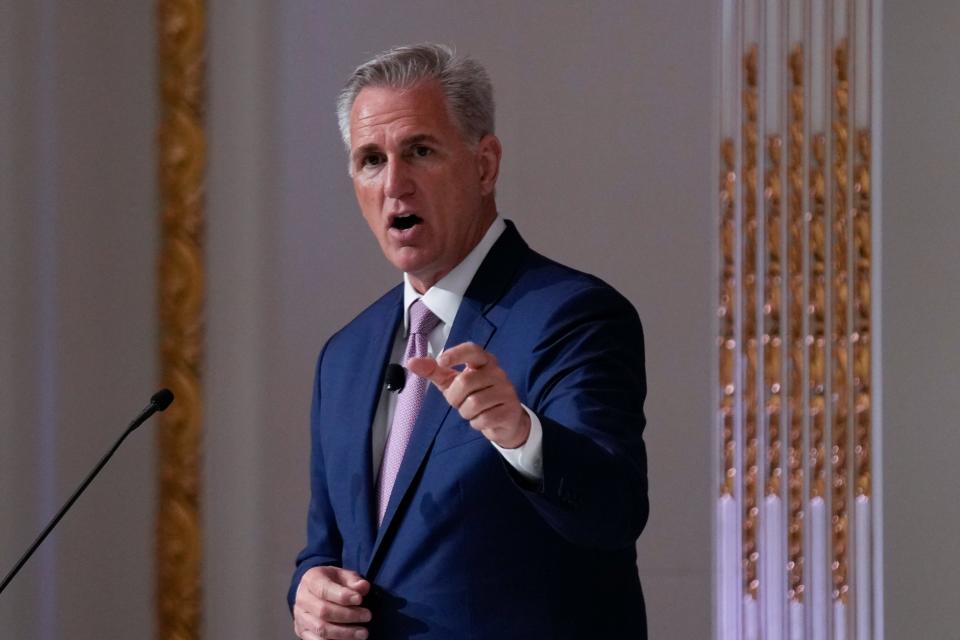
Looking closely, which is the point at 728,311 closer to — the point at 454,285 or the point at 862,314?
the point at 862,314

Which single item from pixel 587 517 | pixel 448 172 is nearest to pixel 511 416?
pixel 587 517

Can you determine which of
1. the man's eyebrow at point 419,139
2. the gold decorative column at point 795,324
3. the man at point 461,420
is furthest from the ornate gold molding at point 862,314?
the man's eyebrow at point 419,139

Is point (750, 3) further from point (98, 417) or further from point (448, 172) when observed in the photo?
point (98, 417)

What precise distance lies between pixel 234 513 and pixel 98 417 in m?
0.39

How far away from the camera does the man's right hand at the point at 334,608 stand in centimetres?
160

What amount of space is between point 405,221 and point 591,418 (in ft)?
1.46

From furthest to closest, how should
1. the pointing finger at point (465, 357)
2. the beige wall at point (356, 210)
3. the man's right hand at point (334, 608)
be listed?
1. the beige wall at point (356, 210)
2. the man's right hand at point (334, 608)
3. the pointing finger at point (465, 357)

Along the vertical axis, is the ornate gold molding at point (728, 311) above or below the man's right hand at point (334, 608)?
above

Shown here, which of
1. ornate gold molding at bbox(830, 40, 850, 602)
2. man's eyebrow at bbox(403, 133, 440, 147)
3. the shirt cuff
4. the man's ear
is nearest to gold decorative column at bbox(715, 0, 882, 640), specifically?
ornate gold molding at bbox(830, 40, 850, 602)

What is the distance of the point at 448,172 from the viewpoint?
68.7 inches

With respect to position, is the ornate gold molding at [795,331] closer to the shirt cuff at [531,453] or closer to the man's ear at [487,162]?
the man's ear at [487,162]

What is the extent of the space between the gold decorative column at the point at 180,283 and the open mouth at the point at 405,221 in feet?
4.29

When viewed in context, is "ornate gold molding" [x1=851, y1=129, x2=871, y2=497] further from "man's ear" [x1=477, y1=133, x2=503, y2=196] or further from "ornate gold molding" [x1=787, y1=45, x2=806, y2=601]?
"man's ear" [x1=477, y1=133, x2=503, y2=196]

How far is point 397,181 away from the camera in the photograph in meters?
1.71
